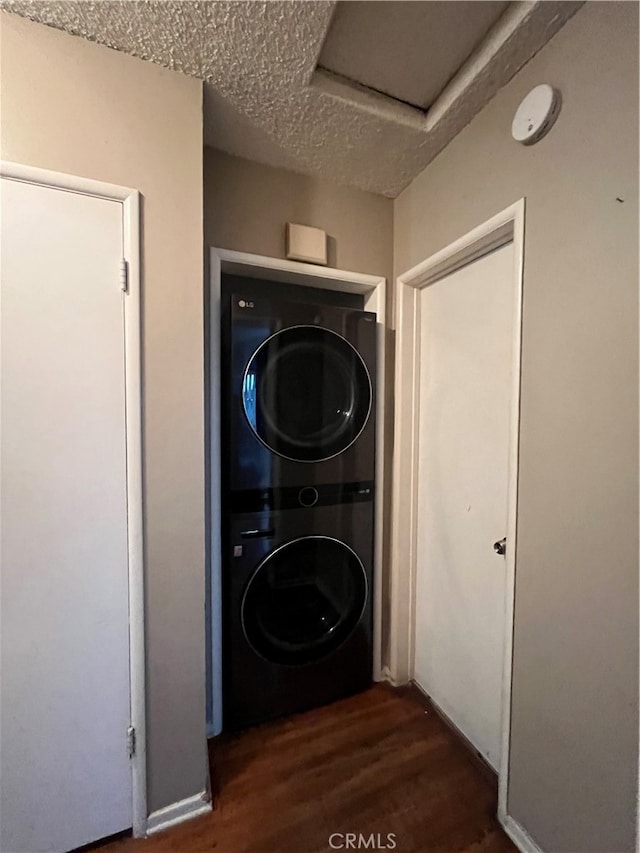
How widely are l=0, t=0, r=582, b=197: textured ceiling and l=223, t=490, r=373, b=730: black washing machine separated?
1462 mm

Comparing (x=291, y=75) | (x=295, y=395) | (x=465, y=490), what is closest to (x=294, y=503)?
(x=295, y=395)

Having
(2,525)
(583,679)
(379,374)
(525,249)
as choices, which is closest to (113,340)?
(2,525)

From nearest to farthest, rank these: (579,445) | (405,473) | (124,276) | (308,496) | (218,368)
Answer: (579,445) < (124,276) < (218,368) < (308,496) < (405,473)

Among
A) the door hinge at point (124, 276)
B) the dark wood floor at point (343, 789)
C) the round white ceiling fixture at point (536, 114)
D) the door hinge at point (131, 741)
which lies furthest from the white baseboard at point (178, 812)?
the round white ceiling fixture at point (536, 114)

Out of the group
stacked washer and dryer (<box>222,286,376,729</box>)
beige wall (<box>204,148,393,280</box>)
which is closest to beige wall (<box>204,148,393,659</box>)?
beige wall (<box>204,148,393,280</box>)

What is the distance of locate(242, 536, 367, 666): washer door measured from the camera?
5.03ft

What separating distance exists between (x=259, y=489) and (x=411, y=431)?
817 millimetres

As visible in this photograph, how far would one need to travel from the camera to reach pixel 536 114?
1.04 meters

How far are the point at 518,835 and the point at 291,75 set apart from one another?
2.53 meters

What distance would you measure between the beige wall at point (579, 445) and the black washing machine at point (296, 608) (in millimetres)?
729

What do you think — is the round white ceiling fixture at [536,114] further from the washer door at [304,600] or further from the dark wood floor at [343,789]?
the dark wood floor at [343,789]

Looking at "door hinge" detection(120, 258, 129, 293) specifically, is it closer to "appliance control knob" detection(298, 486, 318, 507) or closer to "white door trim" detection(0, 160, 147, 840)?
"white door trim" detection(0, 160, 147, 840)

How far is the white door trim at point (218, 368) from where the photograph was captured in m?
1.47

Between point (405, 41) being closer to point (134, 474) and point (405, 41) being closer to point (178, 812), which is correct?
point (134, 474)
